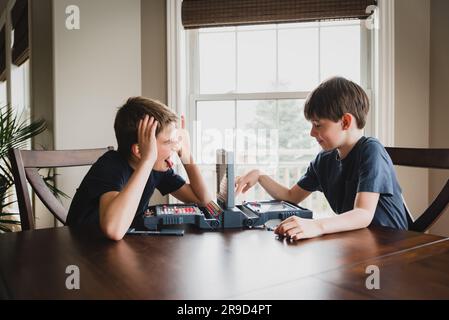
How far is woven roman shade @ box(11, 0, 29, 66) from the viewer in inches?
130

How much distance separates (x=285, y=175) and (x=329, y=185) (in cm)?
120

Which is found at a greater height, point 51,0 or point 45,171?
point 51,0

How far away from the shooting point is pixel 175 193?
1.68 metres

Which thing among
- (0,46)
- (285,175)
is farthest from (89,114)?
(0,46)

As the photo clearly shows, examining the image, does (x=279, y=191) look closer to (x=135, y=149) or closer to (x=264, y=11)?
(x=135, y=149)

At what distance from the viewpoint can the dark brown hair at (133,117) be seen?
1.34 m

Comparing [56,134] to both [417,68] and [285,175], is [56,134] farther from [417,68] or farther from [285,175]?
[417,68]

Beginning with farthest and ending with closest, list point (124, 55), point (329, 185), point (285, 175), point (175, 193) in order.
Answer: point (285, 175) < point (124, 55) < point (175, 193) < point (329, 185)

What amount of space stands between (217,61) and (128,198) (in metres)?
1.83

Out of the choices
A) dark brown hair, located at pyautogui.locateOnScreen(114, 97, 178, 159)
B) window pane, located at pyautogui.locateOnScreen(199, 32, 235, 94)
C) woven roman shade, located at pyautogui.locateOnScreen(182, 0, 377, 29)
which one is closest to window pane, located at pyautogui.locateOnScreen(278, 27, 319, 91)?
woven roman shade, located at pyautogui.locateOnScreen(182, 0, 377, 29)

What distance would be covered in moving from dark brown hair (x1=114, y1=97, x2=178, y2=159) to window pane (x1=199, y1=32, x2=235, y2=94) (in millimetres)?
1340

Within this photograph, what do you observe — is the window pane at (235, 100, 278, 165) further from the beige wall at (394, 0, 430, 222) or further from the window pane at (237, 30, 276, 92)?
the beige wall at (394, 0, 430, 222)

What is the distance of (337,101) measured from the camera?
1415 millimetres

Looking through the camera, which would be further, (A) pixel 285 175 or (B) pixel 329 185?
(A) pixel 285 175
